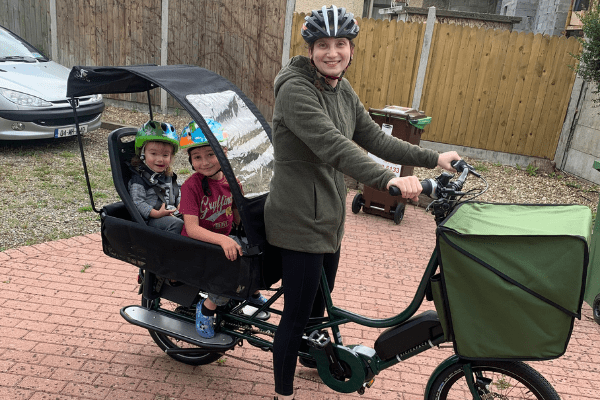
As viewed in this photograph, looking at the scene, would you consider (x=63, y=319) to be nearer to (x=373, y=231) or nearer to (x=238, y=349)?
(x=238, y=349)

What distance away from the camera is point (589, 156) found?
27.1ft

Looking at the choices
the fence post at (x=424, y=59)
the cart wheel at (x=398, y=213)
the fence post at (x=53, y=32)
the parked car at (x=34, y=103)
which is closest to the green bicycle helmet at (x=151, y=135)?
the cart wheel at (x=398, y=213)

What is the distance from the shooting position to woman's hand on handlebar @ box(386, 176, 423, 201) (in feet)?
6.82

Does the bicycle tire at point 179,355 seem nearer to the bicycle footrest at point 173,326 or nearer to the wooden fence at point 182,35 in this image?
the bicycle footrest at point 173,326

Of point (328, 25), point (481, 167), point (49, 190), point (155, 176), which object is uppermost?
point (328, 25)

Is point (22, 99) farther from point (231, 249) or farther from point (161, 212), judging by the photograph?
A: point (231, 249)

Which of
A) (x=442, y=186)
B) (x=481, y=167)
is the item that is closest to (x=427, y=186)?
(x=442, y=186)

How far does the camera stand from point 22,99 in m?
7.58

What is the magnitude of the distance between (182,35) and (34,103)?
390 cm

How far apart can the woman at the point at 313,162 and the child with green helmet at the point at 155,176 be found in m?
0.89

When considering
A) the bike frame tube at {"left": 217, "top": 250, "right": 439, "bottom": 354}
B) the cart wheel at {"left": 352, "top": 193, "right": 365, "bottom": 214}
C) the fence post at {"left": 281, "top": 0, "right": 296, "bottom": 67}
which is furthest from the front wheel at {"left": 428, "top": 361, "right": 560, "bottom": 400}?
the fence post at {"left": 281, "top": 0, "right": 296, "bottom": 67}

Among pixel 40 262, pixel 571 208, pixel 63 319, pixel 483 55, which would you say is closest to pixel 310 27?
pixel 571 208

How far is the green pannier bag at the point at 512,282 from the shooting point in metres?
1.93

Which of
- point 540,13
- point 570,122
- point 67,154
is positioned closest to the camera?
point 67,154
